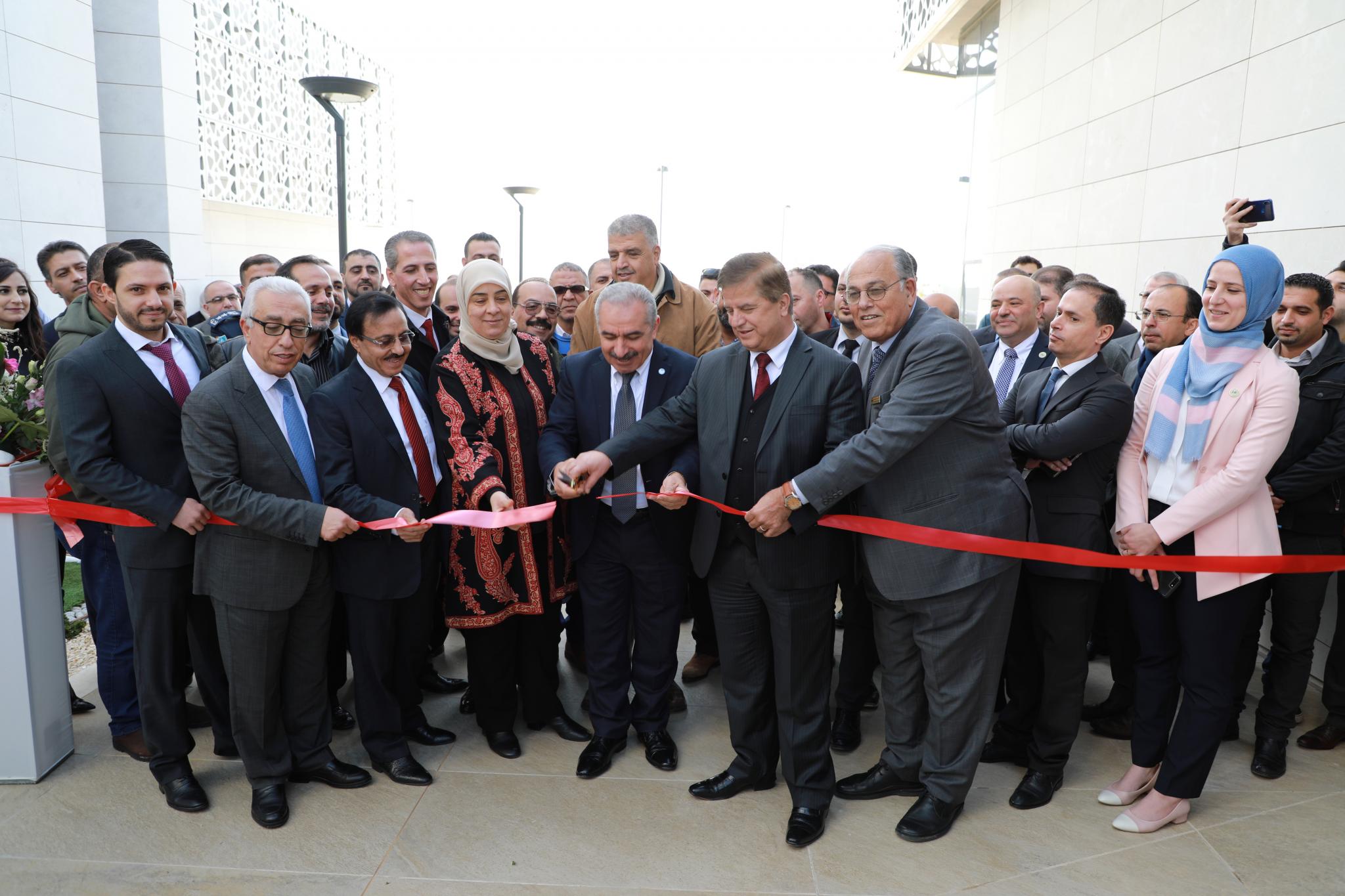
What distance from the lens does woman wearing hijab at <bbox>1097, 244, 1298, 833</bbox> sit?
9.88ft

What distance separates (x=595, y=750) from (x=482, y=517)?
1142 millimetres

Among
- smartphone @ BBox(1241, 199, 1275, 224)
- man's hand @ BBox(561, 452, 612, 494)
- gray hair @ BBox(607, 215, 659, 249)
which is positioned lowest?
man's hand @ BBox(561, 452, 612, 494)

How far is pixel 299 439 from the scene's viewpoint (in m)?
3.30

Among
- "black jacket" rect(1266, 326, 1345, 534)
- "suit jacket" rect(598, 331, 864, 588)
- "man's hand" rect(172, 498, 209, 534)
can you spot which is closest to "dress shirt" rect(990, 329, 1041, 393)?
"black jacket" rect(1266, 326, 1345, 534)

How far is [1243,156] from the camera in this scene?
6289mm

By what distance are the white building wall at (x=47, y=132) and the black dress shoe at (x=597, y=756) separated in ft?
28.0

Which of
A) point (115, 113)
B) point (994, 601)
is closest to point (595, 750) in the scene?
point (994, 601)

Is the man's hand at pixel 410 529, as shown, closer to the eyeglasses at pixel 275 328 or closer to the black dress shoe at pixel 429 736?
the eyeglasses at pixel 275 328

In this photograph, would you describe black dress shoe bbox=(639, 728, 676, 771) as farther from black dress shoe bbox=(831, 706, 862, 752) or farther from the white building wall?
the white building wall

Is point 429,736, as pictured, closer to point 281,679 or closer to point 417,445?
point 281,679

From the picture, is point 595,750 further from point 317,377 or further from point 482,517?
point 317,377

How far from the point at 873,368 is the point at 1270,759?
2461 mm

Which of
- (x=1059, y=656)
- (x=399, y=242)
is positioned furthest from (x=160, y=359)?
(x=1059, y=656)

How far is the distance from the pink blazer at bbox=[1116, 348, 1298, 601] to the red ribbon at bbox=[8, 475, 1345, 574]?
0.05 m
